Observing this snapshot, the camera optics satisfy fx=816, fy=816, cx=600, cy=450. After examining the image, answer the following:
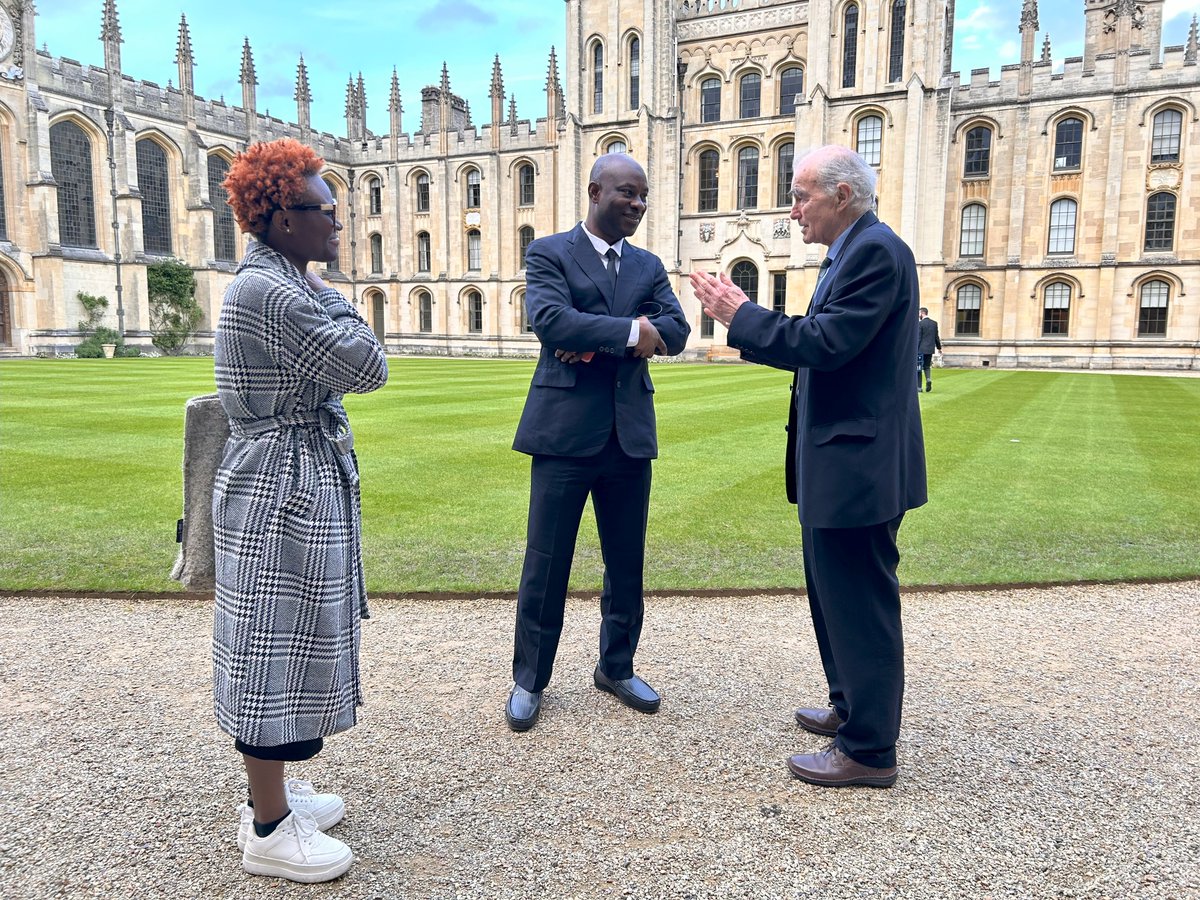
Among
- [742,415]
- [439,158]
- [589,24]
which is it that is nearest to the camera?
[742,415]

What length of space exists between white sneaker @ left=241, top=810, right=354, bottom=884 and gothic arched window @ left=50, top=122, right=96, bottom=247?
4540cm

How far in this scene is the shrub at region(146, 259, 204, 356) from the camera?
40906mm

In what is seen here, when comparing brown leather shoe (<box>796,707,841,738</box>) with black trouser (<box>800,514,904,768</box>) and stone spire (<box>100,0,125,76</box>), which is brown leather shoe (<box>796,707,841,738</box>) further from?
stone spire (<box>100,0,125,76</box>)

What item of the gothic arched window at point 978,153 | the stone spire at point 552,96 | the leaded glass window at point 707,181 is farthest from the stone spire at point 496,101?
the gothic arched window at point 978,153

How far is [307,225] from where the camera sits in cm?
244

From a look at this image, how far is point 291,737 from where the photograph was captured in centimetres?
236

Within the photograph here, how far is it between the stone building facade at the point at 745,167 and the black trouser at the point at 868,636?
3351 centimetres

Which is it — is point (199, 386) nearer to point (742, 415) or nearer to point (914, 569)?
point (742, 415)

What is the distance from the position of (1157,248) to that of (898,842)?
40.2 m

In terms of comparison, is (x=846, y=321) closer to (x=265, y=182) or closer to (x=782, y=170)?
(x=265, y=182)

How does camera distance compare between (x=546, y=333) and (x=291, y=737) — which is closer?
(x=291, y=737)

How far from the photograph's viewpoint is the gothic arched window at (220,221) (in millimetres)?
44375

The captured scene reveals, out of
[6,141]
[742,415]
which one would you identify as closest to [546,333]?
[742,415]

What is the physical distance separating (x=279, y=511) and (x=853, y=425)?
193cm
